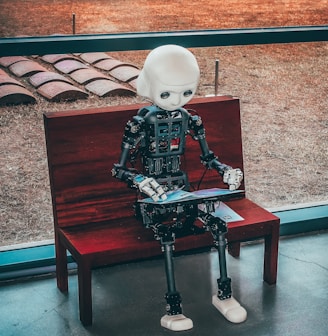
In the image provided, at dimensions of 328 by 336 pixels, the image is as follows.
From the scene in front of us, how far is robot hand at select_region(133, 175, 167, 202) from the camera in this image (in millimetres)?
2688

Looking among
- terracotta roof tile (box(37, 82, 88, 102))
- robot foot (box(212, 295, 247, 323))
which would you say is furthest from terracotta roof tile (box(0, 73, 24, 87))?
robot foot (box(212, 295, 247, 323))

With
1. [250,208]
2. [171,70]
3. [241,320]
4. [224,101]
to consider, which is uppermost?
[171,70]

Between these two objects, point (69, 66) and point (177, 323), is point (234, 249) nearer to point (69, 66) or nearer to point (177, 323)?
point (177, 323)

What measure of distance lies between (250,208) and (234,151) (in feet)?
0.90

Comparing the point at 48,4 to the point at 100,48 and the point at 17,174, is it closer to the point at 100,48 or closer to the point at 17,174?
the point at 17,174

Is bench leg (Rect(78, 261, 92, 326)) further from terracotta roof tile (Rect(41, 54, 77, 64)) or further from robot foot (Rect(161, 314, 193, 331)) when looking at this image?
terracotta roof tile (Rect(41, 54, 77, 64))

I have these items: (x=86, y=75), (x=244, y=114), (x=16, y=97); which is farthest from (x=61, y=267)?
(x=86, y=75)

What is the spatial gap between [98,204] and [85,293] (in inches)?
Answer: 15.8

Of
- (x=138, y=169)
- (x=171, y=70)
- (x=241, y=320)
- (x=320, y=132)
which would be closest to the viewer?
(x=171, y=70)

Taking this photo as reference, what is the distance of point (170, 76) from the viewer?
2682mm

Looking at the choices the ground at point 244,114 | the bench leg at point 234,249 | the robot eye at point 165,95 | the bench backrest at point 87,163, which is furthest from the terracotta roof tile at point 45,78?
the robot eye at point 165,95

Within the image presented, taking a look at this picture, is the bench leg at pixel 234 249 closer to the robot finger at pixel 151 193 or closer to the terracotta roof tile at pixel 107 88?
the robot finger at pixel 151 193

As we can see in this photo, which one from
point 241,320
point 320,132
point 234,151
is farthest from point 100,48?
point 320,132

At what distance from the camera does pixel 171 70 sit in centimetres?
268
